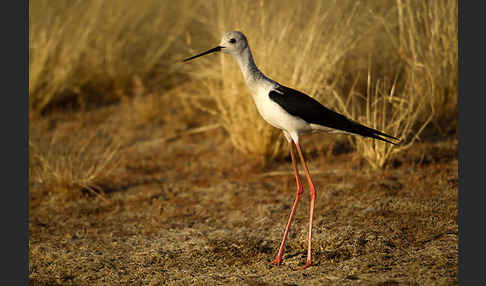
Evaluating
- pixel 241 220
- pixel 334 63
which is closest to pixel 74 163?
pixel 241 220

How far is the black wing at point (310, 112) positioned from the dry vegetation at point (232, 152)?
0.76 metres

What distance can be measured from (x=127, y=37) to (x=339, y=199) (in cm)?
460

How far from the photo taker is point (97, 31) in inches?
287

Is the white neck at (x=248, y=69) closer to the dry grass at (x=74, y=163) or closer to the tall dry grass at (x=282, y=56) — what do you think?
the tall dry grass at (x=282, y=56)

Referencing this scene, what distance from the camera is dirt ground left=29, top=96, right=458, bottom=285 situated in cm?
324

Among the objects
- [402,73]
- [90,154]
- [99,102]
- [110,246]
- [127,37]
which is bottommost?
[110,246]

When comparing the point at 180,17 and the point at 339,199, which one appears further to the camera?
the point at 180,17

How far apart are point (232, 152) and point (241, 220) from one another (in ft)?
5.32

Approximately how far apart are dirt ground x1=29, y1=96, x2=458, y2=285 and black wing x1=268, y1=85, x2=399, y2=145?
0.76 meters

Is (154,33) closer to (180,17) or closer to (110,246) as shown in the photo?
(180,17)


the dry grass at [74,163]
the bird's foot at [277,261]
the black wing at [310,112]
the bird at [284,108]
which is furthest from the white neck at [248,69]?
the dry grass at [74,163]

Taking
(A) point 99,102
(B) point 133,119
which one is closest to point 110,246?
(B) point 133,119

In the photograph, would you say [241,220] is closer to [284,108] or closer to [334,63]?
[284,108]

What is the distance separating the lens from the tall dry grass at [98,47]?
6844mm
